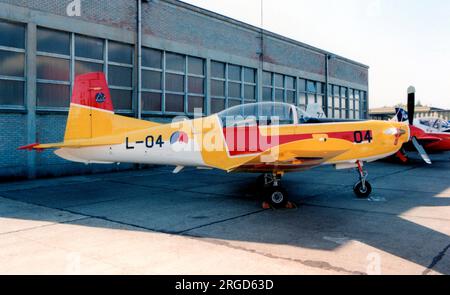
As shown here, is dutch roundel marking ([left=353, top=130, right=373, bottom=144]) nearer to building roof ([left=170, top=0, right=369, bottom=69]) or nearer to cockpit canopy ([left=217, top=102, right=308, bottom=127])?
cockpit canopy ([left=217, top=102, right=308, bottom=127])

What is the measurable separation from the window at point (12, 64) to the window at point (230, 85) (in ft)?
31.0

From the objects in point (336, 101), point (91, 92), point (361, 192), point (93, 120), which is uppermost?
point (336, 101)

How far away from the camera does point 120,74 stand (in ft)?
51.8

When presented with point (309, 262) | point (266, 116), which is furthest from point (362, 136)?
point (309, 262)

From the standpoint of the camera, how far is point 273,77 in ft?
80.4

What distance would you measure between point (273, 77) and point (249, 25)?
156 inches

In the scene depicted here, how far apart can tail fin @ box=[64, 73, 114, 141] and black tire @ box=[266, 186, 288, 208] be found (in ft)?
13.1

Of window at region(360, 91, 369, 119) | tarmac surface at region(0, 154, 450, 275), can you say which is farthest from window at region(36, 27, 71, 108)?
window at region(360, 91, 369, 119)

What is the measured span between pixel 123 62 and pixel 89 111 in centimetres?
765

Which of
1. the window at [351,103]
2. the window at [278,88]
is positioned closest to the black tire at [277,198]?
the window at [278,88]

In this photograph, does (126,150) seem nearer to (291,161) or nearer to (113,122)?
→ (113,122)

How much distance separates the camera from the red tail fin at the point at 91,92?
29.2ft

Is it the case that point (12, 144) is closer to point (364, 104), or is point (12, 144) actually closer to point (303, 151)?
point (303, 151)

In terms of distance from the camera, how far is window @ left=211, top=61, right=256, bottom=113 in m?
20.1
